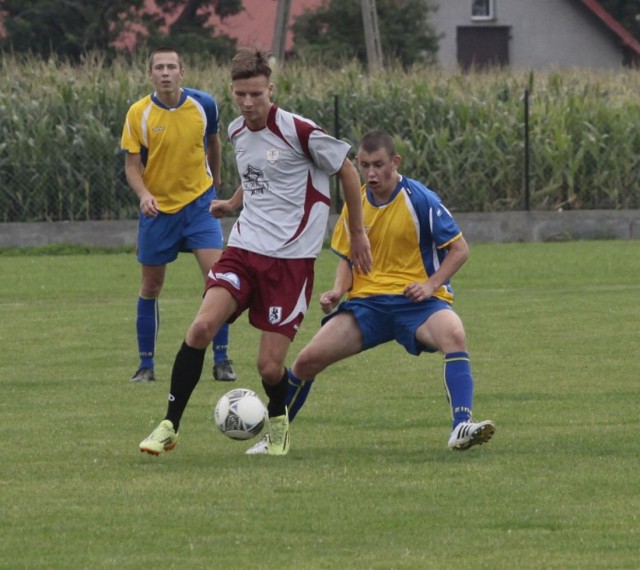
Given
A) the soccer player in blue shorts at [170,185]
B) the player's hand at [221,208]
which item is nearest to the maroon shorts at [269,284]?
the player's hand at [221,208]

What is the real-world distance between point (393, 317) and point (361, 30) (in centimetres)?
3716

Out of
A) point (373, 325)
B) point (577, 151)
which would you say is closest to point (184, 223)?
point (373, 325)

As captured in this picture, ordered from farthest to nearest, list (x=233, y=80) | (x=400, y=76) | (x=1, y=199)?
(x=400, y=76) → (x=1, y=199) → (x=233, y=80)

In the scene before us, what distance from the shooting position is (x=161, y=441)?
7582 mm

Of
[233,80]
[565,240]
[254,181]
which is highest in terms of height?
[233,80]

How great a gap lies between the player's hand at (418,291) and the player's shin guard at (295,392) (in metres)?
0.71

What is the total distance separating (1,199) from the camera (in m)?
24.5

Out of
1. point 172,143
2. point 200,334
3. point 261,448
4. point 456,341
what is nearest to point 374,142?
point 456,341

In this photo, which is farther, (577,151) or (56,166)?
(577,151)

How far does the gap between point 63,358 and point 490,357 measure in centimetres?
310

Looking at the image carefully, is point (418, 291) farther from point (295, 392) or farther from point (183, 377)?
point (183, 377)

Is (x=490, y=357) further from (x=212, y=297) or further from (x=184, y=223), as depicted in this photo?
(x=212, y=297)

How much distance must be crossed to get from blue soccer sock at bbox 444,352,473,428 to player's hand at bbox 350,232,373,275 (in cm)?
60

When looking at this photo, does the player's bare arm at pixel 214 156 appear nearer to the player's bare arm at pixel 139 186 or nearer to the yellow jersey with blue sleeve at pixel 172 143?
the yellow jersey with blue sleeve at pixel 172 143
